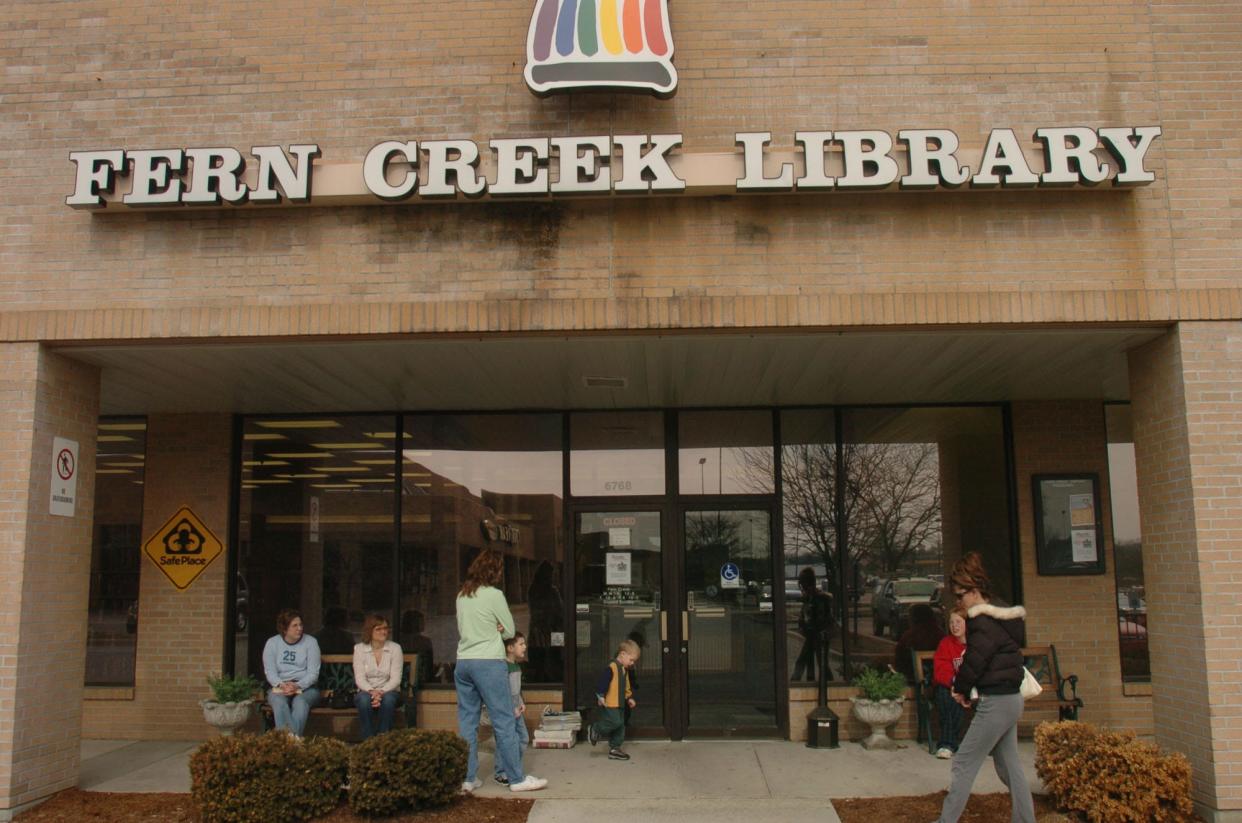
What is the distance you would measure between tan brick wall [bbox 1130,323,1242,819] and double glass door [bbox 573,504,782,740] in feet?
12.1

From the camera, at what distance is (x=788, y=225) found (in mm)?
7441

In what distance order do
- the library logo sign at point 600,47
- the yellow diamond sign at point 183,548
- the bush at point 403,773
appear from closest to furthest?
the bush at point 403,773 → the library logo sign at point 600,47 → the yellow diamond sign at point 183,548

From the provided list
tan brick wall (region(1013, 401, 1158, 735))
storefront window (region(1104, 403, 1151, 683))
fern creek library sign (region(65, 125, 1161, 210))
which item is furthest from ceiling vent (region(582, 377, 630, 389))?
storefront window (region(1104, 403, 1151, 683))

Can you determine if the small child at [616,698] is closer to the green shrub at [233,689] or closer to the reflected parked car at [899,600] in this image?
the reflected parked car at [899,600]

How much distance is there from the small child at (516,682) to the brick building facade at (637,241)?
2636 millimetres

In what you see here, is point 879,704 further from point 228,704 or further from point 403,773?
point 228,704

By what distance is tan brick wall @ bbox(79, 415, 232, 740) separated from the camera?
1009 cm

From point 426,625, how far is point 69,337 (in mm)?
4493

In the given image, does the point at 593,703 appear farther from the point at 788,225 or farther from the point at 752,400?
the point at 788,225

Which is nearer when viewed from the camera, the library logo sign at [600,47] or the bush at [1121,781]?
the bush at [1121,781]

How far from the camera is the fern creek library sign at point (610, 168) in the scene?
721 cm

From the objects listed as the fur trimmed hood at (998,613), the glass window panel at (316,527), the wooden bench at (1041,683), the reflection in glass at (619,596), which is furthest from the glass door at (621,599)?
the fur trimmed hood at (998,613)

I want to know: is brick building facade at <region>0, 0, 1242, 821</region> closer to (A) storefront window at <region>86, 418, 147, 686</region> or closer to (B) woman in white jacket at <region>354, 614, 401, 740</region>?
(B) woman in white jacket at <region>354, 614, 401, 740</region>

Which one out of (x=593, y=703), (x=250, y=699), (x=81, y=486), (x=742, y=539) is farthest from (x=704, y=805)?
(x=81, y=486)
